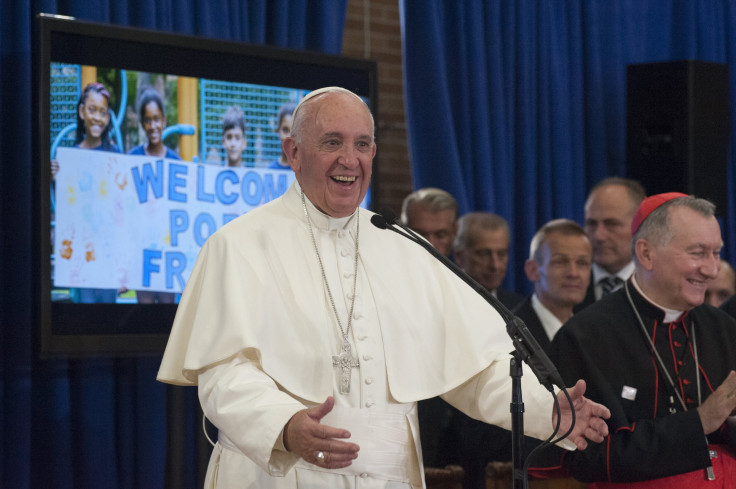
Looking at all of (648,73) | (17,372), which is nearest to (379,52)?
(648,73)

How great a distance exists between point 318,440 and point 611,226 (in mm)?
3340

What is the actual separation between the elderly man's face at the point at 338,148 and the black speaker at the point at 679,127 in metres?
3.89

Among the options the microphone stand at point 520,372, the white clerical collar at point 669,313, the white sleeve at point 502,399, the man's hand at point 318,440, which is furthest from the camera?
the white clerical collar at point 669,313

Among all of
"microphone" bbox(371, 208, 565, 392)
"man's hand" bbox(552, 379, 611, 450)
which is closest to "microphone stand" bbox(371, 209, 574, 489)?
"microphone" bbox(371, 208, 565, 392)

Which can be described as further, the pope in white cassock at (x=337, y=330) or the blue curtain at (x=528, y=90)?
Result: the blue curtain at (x=528, y=90)

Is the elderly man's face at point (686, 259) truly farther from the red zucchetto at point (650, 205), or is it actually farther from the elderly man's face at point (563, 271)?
the elderly man's face at point (563, 271)

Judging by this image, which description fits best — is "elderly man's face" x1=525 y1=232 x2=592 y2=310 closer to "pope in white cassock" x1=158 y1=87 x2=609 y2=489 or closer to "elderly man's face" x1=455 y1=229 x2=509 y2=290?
"elderly man's face" x1=455 y1=229 x2=509 y2=290

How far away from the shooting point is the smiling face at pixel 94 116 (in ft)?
13.9

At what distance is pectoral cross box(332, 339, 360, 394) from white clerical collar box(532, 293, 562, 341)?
6.47ft

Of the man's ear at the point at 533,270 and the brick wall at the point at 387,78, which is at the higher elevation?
the brick wall at the point at 387,78

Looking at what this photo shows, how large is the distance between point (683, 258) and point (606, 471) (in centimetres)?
76

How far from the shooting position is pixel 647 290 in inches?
144

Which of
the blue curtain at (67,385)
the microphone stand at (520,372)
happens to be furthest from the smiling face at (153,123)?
the microphone stand at (520,372)

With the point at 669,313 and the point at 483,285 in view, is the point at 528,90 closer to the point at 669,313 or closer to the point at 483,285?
the point at 483,285
